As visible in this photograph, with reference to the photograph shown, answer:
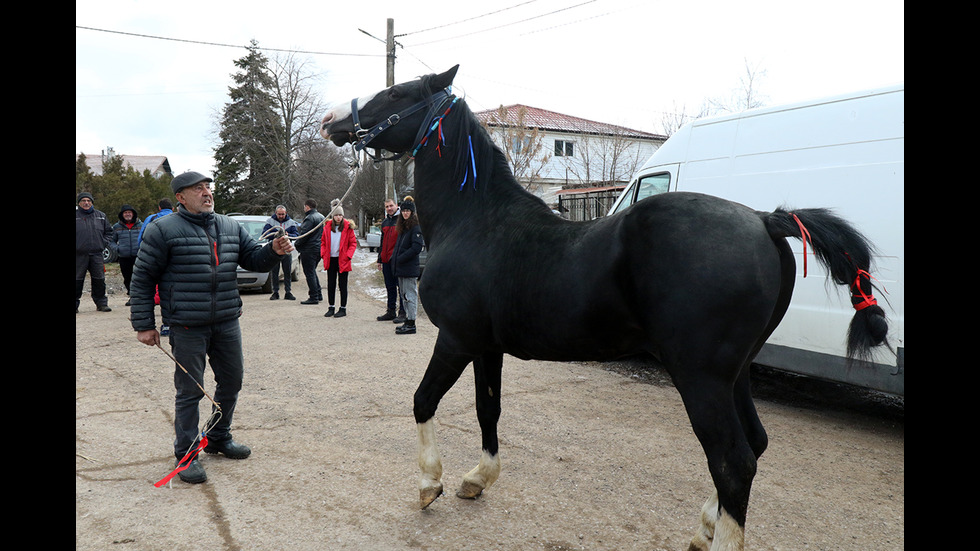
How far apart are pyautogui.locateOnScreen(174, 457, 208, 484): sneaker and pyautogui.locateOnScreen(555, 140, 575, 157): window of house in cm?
3019

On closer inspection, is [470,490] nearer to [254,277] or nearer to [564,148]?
[254,277]

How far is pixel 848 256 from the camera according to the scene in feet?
8.08

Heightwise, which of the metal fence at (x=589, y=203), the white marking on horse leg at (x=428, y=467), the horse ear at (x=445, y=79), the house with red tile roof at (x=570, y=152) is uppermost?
the house with red tile roof at (x=570, y=152)

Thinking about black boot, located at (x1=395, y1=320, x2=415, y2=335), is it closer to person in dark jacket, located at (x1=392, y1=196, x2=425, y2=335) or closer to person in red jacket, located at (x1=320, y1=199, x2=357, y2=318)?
person in dark jacket, located at (x1=392, y1=196, x2=425, y2=335)

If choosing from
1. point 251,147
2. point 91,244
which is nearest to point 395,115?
point 91,244

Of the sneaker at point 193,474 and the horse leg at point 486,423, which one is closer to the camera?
the horse leg at point 486,423

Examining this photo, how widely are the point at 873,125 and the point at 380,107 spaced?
12.1ft

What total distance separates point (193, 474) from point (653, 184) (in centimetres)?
507

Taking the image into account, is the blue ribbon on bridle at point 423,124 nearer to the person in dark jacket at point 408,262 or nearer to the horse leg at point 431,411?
the horse leg at point 431,411

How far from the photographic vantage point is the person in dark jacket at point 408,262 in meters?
8.79

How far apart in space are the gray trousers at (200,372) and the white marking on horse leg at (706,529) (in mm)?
3026

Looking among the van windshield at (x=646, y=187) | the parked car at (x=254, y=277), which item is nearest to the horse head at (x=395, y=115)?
the van windshield at (x=646, y=187)

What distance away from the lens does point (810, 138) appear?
4.79 metres
